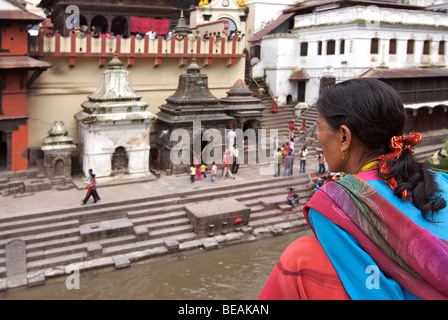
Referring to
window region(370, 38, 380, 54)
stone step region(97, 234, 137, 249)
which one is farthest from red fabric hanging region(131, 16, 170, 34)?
stone step region(97, 234, 137, 249)

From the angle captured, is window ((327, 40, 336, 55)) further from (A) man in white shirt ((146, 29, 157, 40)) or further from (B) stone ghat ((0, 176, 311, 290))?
(B) stone ghat ((0, 176, 311, 290))

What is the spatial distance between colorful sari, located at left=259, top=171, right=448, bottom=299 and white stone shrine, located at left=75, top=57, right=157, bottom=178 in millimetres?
14659

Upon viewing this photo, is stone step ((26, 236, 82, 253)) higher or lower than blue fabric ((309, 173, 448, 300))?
lower

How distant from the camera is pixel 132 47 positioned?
1841 cm

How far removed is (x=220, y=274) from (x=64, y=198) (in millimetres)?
5852

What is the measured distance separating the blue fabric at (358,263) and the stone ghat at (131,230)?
10.3 metres

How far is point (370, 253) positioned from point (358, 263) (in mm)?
59

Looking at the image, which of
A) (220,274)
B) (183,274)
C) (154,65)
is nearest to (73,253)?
(183,274)

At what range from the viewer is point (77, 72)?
1792 cm

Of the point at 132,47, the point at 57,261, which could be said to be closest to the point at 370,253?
the point at 57,261

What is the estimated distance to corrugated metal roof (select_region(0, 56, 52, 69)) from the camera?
14.8 meters

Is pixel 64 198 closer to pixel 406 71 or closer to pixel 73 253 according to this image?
pixel 73 253

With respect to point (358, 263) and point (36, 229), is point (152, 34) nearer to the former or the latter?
point (36, 229)

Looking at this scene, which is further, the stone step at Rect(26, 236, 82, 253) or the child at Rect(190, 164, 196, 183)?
the child at Rect(190, 164, 196, 183)
